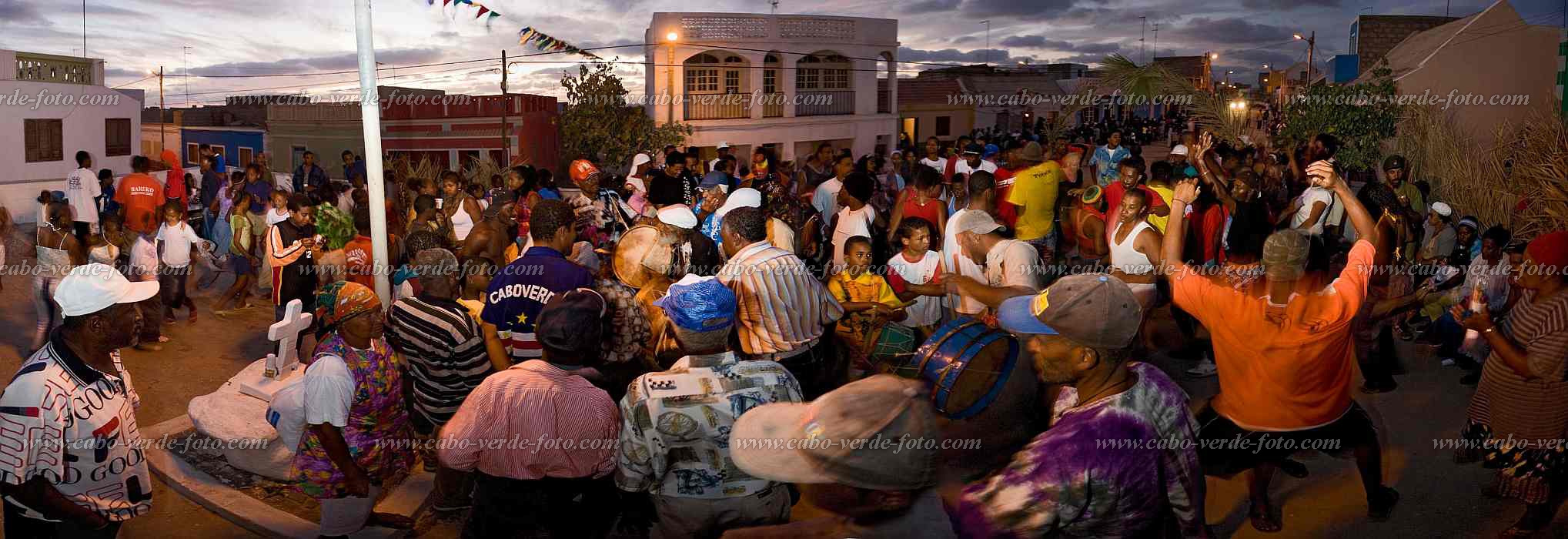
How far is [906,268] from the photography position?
21.7 ft

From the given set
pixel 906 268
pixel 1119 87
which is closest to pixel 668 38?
pixel 1119 87

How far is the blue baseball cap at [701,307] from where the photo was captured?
358cm

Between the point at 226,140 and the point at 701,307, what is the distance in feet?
150

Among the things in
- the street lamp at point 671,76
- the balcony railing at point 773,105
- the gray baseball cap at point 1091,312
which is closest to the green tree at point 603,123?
the street lamp at point 671,76

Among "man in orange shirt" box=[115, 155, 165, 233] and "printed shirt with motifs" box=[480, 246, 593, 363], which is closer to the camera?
"printed shirt with motifs" box=[480, 246, 593, 363]

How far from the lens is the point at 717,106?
3070 centimetres

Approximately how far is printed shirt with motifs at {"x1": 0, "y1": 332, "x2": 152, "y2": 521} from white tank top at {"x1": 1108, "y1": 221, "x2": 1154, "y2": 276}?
5.43 metres

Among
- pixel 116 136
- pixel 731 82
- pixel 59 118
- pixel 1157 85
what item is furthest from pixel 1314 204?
pixel 116 136

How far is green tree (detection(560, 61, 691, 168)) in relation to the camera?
26.2 m

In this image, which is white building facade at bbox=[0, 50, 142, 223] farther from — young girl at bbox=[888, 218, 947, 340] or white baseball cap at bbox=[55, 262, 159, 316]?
white baseball cap at bbox=[55, 262, 159, 316]

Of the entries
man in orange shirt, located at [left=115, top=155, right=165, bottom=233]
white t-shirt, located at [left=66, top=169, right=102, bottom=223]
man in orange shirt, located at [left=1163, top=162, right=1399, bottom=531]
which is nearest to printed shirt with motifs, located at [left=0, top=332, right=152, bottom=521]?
man in orange shirt, located at [left=1163, top=162, right=1399, bottom=531]

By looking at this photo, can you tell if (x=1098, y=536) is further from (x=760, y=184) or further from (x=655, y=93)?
(x=655, y=93)

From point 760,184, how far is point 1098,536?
836 cm

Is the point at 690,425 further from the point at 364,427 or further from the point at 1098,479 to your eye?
the point at 364,427
